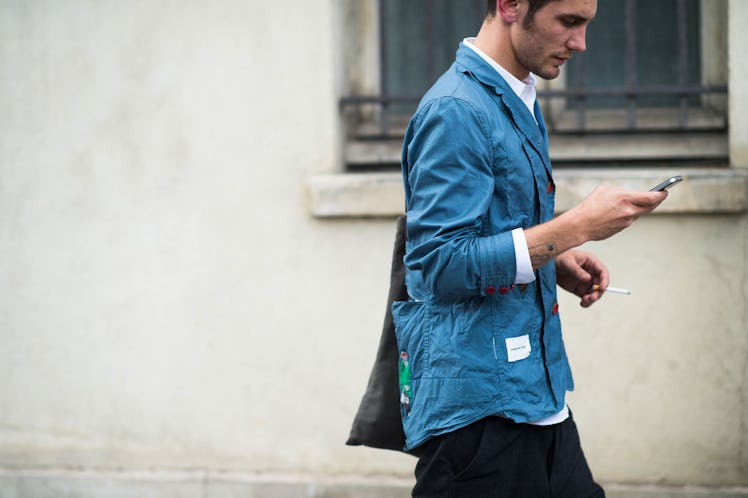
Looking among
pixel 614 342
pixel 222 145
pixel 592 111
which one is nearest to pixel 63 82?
pixel 222 145

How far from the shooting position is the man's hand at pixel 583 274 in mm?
2904

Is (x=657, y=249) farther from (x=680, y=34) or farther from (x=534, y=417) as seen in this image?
(x=534, y=417)

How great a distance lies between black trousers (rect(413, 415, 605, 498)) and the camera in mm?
2438

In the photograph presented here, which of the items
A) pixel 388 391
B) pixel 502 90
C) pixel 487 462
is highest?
pixel 502 90

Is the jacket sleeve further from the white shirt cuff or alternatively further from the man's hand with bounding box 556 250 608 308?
the man's hand with bounding box 556 250 608 308

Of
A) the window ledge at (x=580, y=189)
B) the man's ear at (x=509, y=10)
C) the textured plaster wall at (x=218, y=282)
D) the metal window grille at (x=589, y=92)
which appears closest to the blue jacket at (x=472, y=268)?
the man's ear at (x=509, y=10)

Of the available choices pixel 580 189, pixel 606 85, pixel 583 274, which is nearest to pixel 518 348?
pixel 583 274

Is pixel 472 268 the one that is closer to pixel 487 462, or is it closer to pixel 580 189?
pixel 487 462

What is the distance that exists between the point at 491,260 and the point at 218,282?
2.55 m

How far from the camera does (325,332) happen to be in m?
4.57

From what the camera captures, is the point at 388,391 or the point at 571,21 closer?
the point at 571,21

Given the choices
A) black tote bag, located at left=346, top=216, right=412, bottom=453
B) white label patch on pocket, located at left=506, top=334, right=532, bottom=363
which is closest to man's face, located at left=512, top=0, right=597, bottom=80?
black tote bag, located at left=346, top=216, right=412, bottom=453

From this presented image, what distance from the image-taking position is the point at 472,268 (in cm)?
228

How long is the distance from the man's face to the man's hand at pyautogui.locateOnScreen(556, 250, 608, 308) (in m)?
0.62
